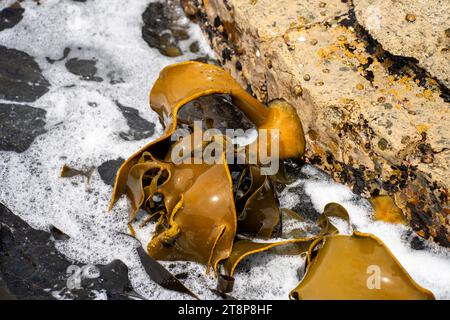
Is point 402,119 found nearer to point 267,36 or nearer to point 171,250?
point 267,36

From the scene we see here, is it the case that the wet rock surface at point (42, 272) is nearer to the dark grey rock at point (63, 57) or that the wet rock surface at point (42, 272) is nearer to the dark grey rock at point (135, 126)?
the dark grey rock at point (135, 126)

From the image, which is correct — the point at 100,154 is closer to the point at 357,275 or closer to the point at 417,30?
the point at 357,275

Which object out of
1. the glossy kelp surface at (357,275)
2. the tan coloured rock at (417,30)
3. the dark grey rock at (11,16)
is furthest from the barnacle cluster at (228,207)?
the dark grey rock at (11,16)

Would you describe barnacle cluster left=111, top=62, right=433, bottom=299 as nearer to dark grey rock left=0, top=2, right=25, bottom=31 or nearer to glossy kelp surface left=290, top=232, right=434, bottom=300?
glossy kelp surface left=290, top=232, right=434, bottom=300

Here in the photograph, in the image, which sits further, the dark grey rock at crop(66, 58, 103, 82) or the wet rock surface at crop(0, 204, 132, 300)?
the dark grey rock at crop(66, 58, 103, 82)

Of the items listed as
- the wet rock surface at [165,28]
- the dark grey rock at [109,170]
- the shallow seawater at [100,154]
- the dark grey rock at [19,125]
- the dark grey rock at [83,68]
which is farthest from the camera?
the wet rock surface at [165,28]

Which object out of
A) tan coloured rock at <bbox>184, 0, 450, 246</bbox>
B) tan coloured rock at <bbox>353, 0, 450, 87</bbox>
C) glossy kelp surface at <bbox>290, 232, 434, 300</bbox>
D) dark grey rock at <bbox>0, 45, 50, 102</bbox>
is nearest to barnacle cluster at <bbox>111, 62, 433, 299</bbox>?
glossy kelp surface at <bbox>290, 232, 434, 300</bbox>
